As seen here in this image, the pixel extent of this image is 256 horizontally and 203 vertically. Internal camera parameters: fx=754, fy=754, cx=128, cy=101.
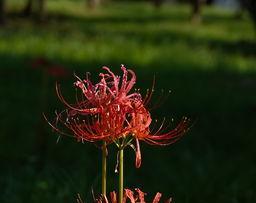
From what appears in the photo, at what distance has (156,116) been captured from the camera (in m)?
8.69

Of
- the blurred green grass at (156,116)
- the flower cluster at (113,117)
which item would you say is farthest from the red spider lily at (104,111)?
Result: the blurred green grass at (156,116)

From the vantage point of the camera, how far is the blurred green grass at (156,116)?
4948mm

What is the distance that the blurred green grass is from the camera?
495 centimetres

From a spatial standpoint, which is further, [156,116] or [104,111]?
[156,116]

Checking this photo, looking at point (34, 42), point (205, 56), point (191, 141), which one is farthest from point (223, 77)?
point (191, 141)

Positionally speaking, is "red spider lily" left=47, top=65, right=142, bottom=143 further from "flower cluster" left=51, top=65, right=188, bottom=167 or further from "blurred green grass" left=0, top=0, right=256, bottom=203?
"blurred green grass" left=0, top=0, right=256, bottom=203

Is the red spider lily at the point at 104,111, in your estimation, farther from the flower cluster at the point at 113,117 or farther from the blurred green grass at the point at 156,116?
the blurred green grass at the point at 156,116

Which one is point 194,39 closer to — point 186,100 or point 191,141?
point 186,100

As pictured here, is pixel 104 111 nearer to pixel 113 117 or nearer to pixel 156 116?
pixel 113 117

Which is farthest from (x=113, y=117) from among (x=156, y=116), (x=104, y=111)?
(x=156, y=116)

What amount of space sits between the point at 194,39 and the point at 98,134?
20741mm

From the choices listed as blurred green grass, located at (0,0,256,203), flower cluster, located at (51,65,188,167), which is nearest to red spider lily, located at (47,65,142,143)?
flower cluster, located at (51,65,188,167)

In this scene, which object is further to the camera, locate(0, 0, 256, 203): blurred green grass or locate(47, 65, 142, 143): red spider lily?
locate(0, 0, 256, 203): blurred green grass

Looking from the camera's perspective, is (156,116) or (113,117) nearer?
(113,117)
